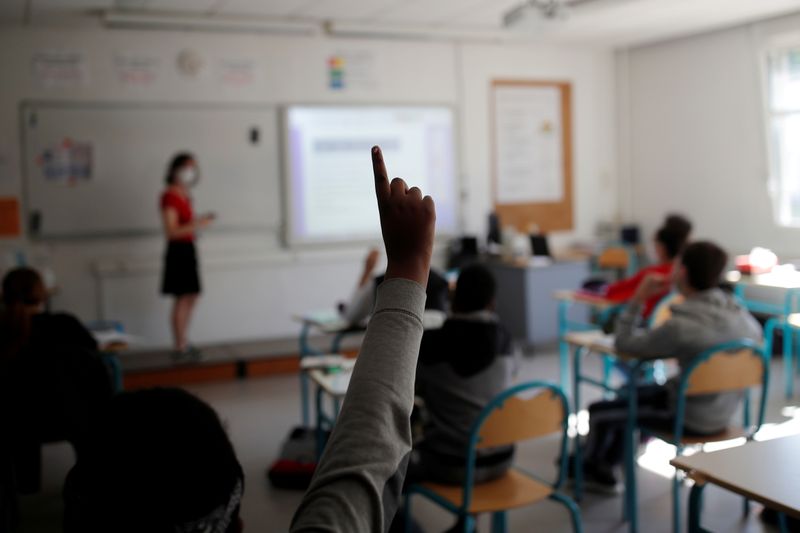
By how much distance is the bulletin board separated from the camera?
7.54 metres

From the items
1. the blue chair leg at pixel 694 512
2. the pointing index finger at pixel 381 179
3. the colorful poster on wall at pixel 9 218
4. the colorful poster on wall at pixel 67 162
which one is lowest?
the blue chair leg at pixel 694 512

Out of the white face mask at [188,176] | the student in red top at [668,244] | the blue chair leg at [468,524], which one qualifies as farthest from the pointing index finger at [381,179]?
the white face mask at [188,176]

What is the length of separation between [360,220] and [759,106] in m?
3.40

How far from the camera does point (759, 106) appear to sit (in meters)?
6.64

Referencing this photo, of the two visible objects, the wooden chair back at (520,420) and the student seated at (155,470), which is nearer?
the student seated at (155,470)

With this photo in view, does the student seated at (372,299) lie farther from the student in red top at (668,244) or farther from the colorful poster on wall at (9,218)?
the colorful poster on wall at (9,218)

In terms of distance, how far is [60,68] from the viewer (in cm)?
596

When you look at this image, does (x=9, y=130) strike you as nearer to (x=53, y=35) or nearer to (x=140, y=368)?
(x=53, y=35)

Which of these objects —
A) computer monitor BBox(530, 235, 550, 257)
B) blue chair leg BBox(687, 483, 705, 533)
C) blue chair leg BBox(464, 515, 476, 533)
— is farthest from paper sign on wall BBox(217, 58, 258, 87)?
blue chair leg BBox(687, 483, 705, 533)

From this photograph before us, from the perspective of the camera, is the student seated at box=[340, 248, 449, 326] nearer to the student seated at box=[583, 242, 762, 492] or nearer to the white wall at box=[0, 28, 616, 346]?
the student seated at box=[583, 242, 762, 492]

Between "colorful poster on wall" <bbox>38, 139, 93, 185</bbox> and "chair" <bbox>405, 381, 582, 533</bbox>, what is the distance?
14.4 ft

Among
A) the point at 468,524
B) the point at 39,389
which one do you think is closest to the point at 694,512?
the point at 468,524

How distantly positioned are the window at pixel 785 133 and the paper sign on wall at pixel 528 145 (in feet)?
6.34

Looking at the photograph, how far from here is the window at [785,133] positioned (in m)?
6.43
